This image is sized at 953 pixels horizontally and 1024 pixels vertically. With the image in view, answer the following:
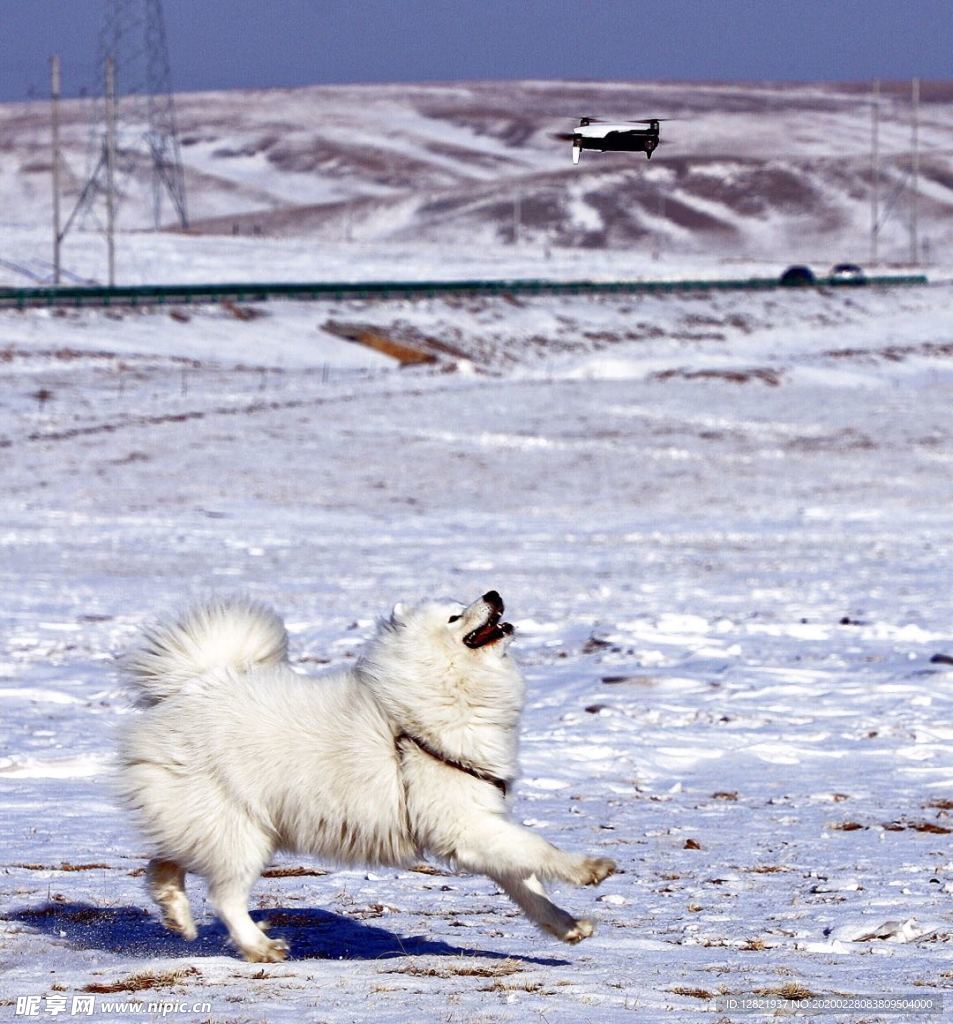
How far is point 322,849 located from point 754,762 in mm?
4288

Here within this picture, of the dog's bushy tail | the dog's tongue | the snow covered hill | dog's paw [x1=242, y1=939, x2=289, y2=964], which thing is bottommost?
dog's paw [x1=242, y1=939, x2=289, y2=964]

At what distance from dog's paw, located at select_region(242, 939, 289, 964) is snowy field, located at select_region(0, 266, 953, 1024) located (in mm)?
64

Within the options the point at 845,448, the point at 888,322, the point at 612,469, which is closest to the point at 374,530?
the point at 612,469

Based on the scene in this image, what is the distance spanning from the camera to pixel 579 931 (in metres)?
5.66

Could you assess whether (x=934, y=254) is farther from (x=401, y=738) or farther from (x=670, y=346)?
(x=401, y=738)

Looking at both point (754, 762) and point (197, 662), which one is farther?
point (754, 762)

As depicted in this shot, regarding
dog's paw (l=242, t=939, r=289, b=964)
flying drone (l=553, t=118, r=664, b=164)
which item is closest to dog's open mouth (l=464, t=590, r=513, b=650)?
dog's paw (l=242, t=939, r=289, b=964)

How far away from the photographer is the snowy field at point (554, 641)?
566 cm

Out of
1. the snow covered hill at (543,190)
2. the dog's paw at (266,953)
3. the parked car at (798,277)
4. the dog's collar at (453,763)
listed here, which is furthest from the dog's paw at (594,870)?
the snow covered hill at (543,190)

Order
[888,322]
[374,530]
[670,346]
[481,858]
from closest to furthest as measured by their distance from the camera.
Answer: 1. [481,858]
2. [374,530]
3. [670,346]
4. [888,322]

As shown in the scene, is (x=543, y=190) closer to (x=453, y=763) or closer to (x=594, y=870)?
(x=453, y=763)

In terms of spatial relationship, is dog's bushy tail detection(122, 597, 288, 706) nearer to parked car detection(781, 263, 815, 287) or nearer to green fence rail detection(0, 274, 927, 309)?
green fence rail detection(0, 274, 927, 309)

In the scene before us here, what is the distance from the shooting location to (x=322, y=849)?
598 centimetres

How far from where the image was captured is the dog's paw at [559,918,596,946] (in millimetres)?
5656
